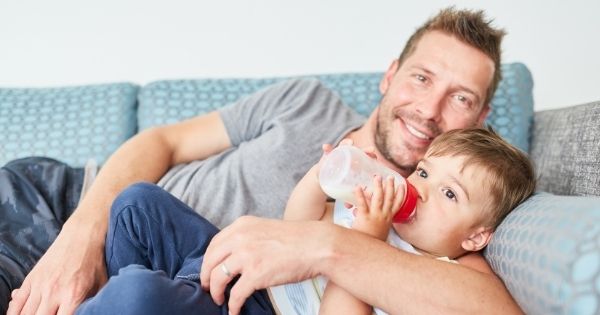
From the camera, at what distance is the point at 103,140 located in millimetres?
1714

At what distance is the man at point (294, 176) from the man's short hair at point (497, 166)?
0.42 feet

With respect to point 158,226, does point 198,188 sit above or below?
below

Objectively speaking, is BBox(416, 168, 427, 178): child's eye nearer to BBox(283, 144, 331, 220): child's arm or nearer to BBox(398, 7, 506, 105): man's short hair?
BBox(283, 144, 331, 220): child's arm

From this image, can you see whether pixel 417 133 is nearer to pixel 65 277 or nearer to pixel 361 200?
pixel 361 200

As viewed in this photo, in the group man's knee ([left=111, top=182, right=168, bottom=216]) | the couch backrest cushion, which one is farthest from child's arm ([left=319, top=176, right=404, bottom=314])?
the couch backrest cushion

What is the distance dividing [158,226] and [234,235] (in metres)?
0.19

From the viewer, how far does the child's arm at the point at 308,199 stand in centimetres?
109

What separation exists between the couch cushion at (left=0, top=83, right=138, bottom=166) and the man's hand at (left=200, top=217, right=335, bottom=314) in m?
0.95

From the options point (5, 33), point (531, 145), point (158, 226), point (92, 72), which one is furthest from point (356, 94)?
point (5, 33)

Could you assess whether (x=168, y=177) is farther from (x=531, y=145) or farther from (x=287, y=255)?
(x=531, y=145)

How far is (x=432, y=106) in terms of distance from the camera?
1.33 m

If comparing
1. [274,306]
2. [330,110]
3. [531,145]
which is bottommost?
[274,306]

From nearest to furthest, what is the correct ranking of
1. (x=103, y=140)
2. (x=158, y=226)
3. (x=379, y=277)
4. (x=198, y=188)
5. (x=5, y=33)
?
(x=379, y=277), (x=158, y=226), (x=198, y=188), (x=103, y=140), (x=5, y=33)

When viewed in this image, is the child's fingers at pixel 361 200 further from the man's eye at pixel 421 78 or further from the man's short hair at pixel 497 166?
the man's eye at pixel 421 78
